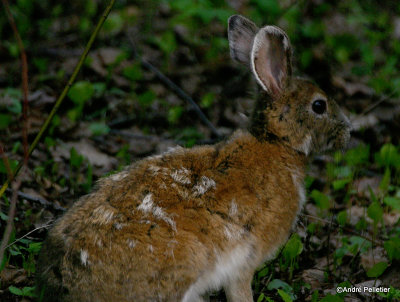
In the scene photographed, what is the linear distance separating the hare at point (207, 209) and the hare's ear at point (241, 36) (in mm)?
10

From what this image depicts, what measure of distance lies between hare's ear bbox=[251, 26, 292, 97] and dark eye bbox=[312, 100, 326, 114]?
0.36 meters

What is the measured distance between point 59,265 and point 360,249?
3.11m

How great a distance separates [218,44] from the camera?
10.6 m

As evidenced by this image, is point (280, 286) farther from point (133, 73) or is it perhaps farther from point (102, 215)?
point (133, 73)

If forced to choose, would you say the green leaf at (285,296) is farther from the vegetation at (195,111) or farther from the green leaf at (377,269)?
the green leaf at (377,269)

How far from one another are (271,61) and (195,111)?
3445mm

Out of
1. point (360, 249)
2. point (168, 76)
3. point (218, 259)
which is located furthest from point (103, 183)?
point (168, 76)

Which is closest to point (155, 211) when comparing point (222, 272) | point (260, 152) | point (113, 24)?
point (222, 272)

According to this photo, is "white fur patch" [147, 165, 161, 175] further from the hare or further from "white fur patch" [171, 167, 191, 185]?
"white fur patch" [171, 167, 191, 185]

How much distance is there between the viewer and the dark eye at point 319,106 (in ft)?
19.1

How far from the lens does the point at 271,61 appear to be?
575cm

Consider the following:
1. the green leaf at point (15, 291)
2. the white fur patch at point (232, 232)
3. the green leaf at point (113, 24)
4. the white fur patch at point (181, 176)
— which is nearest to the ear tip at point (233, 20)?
the white fur patch at point (181, 176)

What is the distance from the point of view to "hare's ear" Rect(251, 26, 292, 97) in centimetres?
557

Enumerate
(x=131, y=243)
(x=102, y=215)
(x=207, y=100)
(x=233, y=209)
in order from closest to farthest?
(x=131, y=243) < (x=102, y=215) < (x=233, y=209) < (x=207, y=100)
